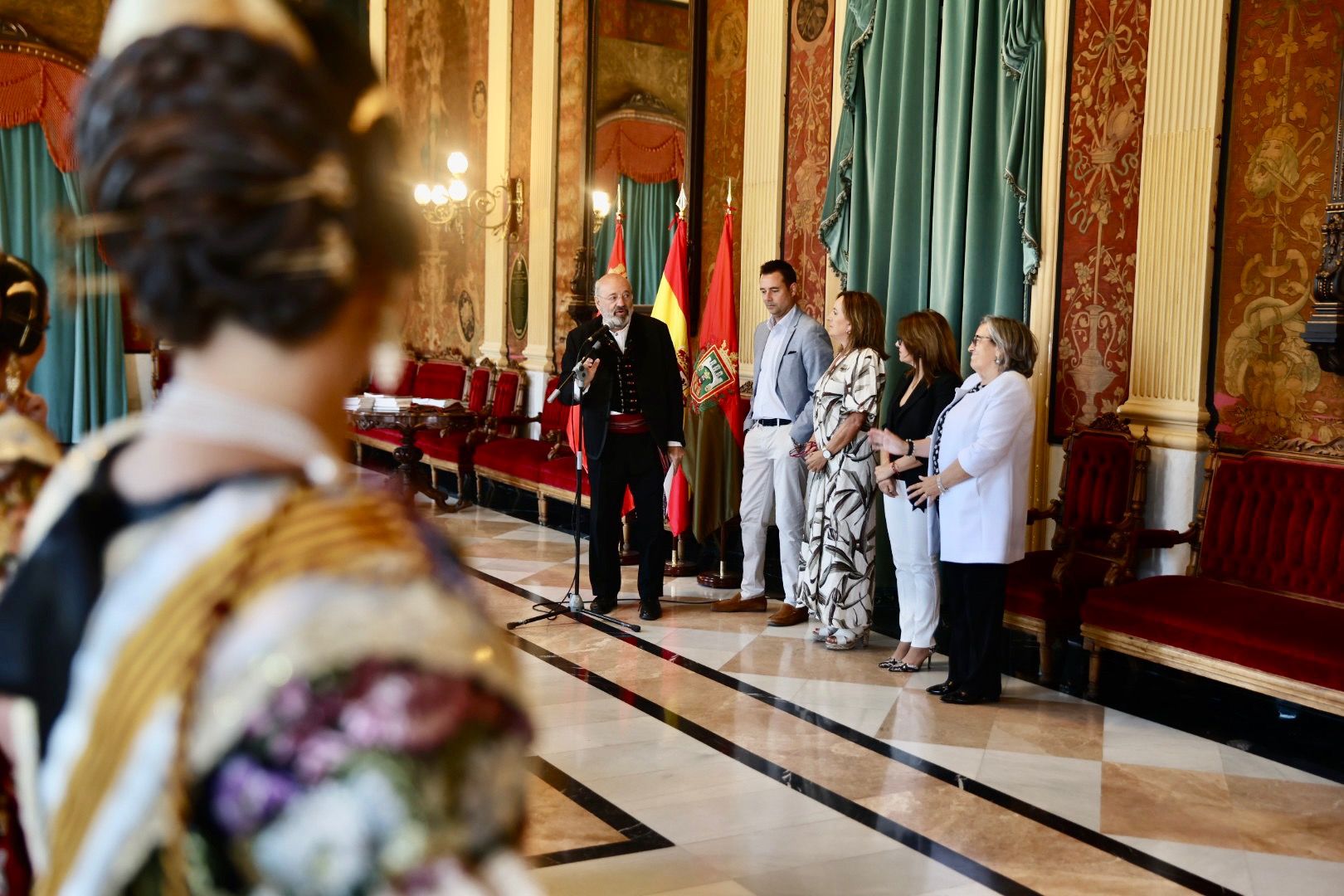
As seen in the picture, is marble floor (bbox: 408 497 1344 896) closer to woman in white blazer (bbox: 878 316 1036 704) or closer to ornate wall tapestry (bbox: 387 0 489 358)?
woman in white blazer (bbox: 878 316 1036 704)

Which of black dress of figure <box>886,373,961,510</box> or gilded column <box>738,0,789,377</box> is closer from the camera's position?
black dress of figure <box>886,373,961,510</box>

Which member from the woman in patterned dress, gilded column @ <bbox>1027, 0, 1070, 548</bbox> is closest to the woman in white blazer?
the woman in patterned dress

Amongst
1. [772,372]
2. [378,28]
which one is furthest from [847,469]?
[378,28]

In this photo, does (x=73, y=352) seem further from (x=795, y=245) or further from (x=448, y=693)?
(x=448, y=693)

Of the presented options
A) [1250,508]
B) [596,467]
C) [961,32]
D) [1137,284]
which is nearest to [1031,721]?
[1250,508]

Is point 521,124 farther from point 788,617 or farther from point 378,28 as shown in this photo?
point 788,617

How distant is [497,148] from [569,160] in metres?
1.39

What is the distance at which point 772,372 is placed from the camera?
6.18m

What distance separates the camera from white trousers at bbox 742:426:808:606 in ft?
20.1

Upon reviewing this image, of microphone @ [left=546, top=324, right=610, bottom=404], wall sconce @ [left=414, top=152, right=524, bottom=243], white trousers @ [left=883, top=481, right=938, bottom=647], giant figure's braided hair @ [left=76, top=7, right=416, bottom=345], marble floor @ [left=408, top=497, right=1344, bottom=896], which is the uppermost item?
wall sconce @ [left=414, top=152, right=524, bottom=243]

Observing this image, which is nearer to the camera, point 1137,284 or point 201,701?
point 201,701

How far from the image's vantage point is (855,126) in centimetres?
712

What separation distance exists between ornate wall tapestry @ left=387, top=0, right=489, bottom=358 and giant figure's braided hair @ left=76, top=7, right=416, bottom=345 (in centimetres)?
1112

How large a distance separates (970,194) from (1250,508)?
2.17m
